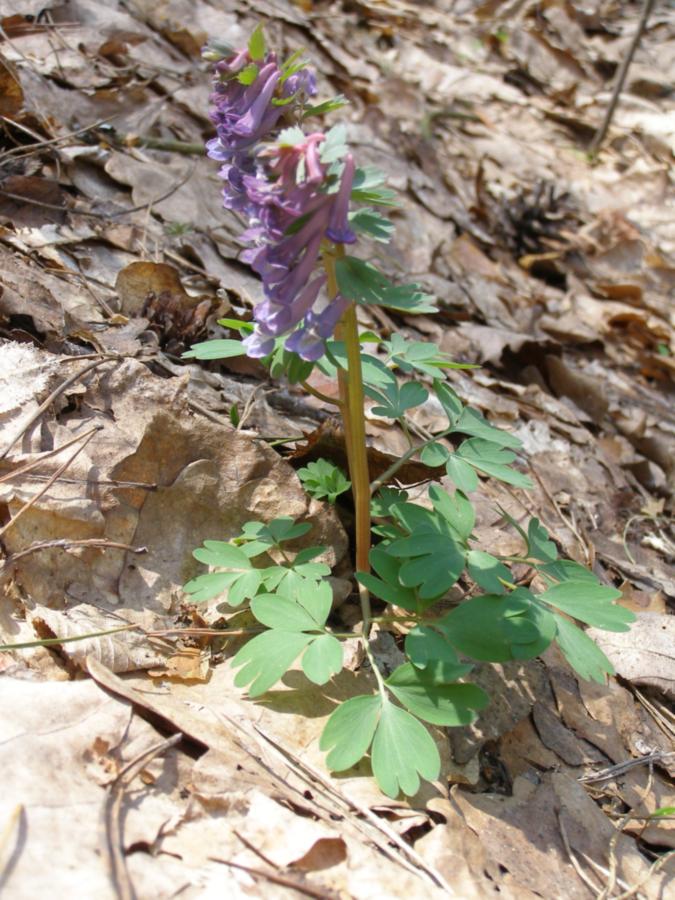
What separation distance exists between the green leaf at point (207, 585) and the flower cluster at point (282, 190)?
0.64 meters

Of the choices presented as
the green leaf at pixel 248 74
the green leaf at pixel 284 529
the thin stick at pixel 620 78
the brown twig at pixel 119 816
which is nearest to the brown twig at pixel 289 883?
the brown twig at pixel 119 816

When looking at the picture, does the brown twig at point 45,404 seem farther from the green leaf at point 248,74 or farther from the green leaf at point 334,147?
the green leaf at point 334,147

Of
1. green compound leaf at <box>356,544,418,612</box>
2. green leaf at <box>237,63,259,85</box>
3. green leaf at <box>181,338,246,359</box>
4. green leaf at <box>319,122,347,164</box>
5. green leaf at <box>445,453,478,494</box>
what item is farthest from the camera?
green leaf at <box>181,338,246,359</box>

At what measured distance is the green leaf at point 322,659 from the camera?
66.9 inches

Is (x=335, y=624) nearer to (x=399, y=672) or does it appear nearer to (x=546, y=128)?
(x=399, y=672)

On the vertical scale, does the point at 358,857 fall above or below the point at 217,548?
below

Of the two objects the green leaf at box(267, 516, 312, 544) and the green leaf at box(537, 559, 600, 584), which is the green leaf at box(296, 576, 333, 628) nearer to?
the green leaf at box(267, 516, 312, 544)

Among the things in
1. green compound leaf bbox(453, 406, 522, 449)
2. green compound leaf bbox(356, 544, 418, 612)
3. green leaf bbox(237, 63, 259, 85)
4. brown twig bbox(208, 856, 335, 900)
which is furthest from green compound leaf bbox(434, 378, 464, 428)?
Result: brown twig bbox(208, 856, 335, 900)

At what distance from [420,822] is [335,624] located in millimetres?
699

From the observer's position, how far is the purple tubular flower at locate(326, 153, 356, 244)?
5.31 ft

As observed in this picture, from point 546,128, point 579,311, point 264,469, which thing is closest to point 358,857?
point 264,469

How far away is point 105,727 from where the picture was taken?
1.67 metres

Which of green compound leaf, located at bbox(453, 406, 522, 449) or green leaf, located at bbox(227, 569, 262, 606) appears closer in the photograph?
green leaf, located at bbox(227, 569, 262, 606)

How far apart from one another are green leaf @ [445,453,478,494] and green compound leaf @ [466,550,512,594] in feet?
0.68
